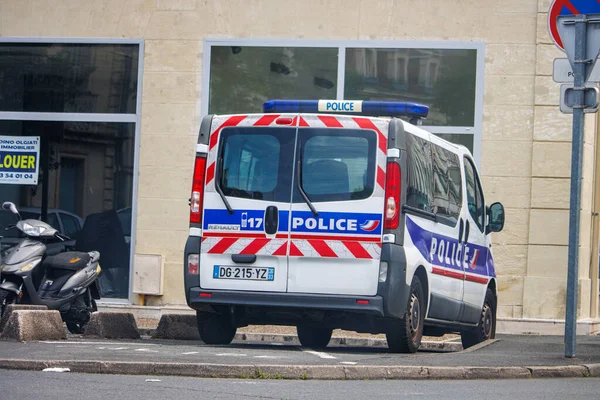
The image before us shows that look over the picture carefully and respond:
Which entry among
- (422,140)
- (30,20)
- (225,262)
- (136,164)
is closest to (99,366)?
(225,262)

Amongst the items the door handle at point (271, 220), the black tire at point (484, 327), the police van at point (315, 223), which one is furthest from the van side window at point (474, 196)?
the door handle at point (271, 220)

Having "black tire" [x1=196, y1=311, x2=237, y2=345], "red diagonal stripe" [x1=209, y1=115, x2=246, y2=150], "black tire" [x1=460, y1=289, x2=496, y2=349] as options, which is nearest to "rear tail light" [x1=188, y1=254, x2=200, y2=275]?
"black tire" [x1=196, y1=311, x2=237, y2=345]

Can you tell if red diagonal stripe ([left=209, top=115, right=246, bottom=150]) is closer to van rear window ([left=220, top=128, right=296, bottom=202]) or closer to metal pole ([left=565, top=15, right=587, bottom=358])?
van rear window ([left=220, top=128, right=296, bottom=202])

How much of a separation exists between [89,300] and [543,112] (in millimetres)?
6250

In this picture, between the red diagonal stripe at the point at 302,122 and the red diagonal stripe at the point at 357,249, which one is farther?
the red diagonal stripe at the point at 302,122

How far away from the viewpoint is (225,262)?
35.9ft

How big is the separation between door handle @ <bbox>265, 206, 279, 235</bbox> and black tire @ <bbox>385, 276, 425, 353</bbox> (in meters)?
1.27

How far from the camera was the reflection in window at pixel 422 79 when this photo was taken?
16188 millimetres

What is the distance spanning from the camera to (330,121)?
10.9m

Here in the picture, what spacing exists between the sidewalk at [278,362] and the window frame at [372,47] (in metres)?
5.19

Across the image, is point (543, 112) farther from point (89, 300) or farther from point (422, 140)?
point (89, 300)

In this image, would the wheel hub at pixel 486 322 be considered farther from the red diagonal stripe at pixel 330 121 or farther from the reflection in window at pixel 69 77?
the reflection in window at pixel 69 77

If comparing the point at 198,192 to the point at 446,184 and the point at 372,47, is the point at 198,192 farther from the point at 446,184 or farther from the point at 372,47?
the point at 372,47

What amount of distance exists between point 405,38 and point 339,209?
609cm
